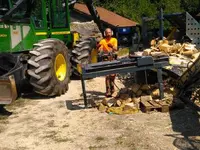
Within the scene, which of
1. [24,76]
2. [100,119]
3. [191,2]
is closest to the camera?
[100,119]

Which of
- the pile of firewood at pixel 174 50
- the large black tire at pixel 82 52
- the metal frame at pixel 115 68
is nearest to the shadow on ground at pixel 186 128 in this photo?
the metal frame at pixel 115 68

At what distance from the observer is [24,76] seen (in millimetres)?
8125

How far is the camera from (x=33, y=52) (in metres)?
8.01

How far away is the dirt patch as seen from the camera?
5539mm

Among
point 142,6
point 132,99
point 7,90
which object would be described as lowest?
point 132,99

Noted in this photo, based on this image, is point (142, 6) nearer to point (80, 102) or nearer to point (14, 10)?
point (14, 10)

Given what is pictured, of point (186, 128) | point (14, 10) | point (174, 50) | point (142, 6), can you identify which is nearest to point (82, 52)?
point (174, 50)

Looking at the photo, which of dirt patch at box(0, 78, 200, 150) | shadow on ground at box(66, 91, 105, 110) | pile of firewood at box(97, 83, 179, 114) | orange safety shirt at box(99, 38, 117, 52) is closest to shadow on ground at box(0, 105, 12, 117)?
dirt patch at box(0, 78, 200, 150)

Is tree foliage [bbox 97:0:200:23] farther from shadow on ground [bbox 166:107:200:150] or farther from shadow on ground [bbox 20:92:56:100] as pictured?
shadow on ground [bbox 166:107:200:150]

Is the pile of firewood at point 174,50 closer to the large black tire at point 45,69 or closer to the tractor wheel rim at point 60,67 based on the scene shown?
the tractor wheel rim at point 60,67

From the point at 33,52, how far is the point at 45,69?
1.48 ft

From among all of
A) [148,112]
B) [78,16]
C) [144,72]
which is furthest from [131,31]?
[148,112]

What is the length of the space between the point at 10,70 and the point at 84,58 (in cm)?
318

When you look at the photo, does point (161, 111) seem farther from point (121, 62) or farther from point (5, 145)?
point (5, 145)
